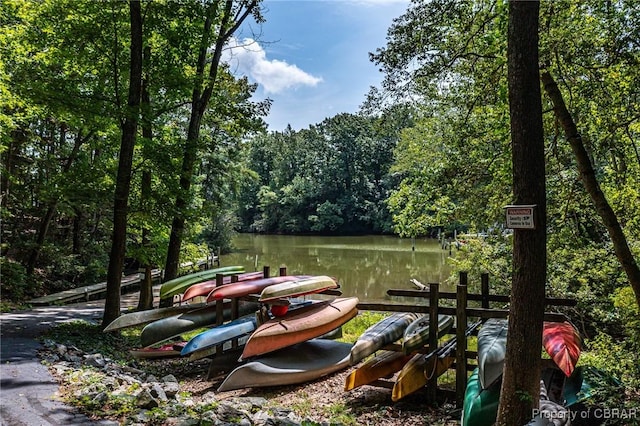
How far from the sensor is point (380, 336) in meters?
5.12

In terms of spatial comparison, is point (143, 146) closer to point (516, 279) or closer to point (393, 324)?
point (393, 324)

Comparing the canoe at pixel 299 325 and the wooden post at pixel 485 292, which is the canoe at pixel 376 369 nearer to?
the canoe at pixel 299 325

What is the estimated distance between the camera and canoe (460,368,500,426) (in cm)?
353

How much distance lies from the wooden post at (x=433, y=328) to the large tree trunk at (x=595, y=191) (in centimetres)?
187

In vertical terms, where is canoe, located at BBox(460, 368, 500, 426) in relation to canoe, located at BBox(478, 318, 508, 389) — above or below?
below

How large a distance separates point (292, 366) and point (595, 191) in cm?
413

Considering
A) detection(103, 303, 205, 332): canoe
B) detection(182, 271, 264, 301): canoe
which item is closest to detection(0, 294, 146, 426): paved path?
detection(103, 303, 205, 332): canoe

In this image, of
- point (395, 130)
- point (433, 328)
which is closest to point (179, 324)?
point (433, 328)

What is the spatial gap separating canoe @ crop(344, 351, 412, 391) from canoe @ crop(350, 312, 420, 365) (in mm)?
132

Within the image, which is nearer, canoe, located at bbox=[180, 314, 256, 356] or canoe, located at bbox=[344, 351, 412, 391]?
canoe, located at bbox=[344, 351, 412, 391]

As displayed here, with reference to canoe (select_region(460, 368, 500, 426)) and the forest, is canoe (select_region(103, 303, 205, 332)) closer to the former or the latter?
the forest

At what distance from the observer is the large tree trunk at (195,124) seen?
831cm

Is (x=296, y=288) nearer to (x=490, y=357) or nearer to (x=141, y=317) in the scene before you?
(x=141, y=317)

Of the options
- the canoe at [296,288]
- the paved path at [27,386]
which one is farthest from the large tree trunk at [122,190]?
the canoe at [296,288]
